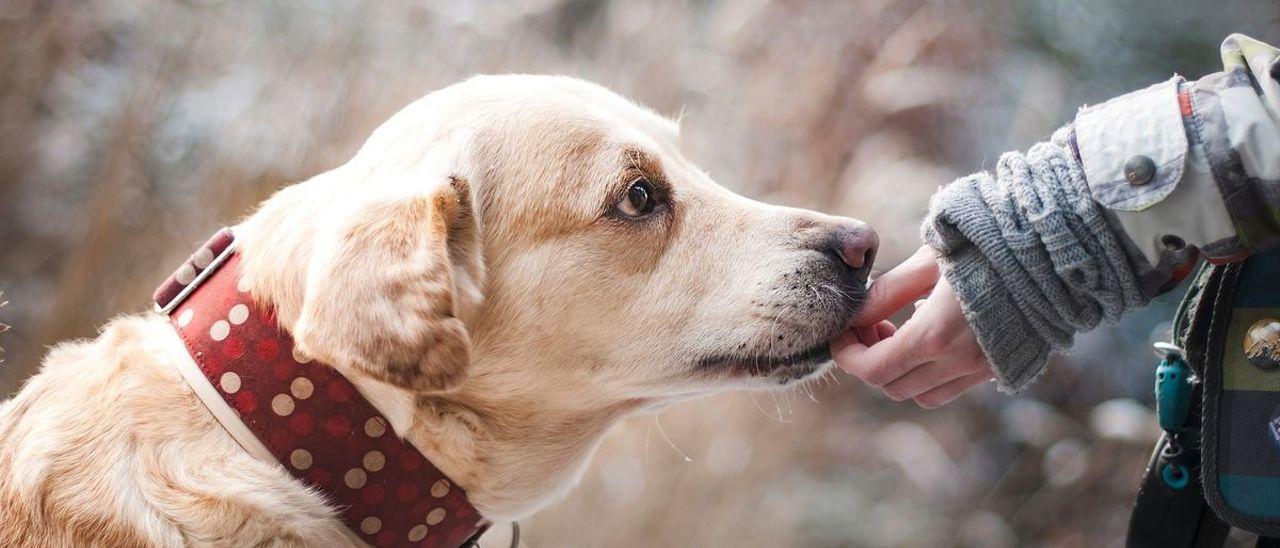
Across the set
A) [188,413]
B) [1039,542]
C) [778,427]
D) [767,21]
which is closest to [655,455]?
[778,427]

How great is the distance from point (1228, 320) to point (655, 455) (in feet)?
7.61

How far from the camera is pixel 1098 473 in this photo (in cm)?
350

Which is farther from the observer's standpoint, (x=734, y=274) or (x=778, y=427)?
(x=778, y=427)

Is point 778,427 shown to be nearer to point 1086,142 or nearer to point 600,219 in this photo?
point 600,219

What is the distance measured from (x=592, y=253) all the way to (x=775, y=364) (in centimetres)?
42

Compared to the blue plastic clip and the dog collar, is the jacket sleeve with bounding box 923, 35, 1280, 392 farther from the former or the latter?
the dog collar

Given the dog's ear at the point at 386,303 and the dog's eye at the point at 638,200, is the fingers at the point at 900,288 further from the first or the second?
the dog's ear at the point at 386,303

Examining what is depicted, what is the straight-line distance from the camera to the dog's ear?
4.90 ft

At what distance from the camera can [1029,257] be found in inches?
63.1

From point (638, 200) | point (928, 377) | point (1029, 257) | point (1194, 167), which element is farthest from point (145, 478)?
point (1194, 167)

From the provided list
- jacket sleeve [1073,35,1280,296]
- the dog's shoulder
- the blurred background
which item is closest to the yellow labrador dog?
the dog's shoulder

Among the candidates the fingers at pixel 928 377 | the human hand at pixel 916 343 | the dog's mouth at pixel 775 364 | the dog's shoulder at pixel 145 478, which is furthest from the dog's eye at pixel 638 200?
the dog's shoulder at pixel 145 478

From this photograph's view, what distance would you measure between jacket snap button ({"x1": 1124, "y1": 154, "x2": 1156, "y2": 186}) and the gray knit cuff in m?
0.07

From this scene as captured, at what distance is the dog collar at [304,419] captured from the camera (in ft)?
5.30
